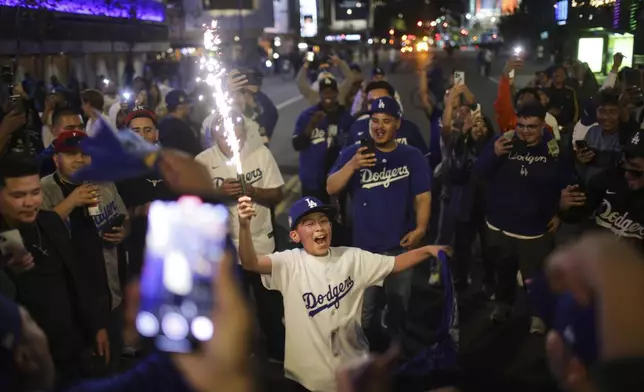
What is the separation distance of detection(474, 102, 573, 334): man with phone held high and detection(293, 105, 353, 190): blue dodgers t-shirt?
212cm

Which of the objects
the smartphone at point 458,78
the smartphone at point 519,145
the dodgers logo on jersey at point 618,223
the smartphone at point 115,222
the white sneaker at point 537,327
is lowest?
the white sneaker at point 537,327

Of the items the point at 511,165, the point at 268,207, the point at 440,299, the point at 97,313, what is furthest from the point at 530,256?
the point at 97,313

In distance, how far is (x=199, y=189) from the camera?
2.35 metres

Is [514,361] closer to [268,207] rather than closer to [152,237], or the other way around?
[268,207]

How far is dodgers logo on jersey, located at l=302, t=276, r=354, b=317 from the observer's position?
143 inches

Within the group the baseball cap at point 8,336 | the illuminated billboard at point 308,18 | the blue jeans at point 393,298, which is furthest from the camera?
the illuminated billboard at point 308,18

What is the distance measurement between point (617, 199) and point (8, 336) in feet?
13.0

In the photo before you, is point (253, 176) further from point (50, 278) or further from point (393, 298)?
point (50, 278)

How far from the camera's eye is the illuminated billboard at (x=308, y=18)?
3118 inches

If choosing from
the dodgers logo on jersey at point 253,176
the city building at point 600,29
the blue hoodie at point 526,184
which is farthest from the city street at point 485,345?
the city building at point 600,29

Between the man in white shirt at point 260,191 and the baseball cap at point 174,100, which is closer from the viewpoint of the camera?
the man in white shirt at point 260,191

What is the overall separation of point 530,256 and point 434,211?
222 centimetres

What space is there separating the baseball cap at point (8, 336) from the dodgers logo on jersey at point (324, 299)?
5.48 feet

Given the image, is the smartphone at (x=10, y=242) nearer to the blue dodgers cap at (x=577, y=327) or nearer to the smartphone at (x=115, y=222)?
the smartphone at (x=115, y=222)
